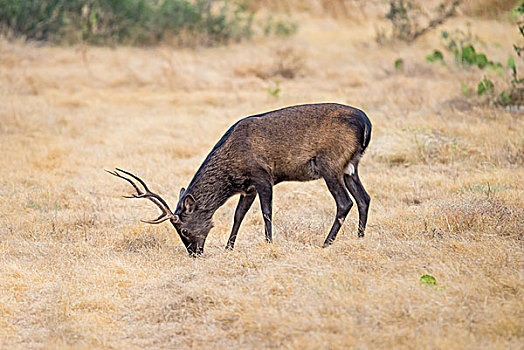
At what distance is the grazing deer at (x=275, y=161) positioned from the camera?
5918mm

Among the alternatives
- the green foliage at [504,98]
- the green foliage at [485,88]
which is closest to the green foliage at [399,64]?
the green foliage at [485,88]

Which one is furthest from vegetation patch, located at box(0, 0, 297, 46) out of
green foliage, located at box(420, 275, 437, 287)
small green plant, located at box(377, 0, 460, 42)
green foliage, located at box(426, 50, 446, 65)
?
green foliage, located at box(420, 275, 437, 287)

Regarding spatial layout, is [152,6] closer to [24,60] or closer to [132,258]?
[24,60]

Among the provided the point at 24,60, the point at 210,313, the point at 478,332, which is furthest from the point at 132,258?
the point at 24,60

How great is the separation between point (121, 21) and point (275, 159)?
1447cm

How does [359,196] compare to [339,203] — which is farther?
[359,196]

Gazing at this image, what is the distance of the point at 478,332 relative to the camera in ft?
12.6

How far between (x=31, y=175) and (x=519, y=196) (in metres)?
6.38

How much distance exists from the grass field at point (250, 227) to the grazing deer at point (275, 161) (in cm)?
35

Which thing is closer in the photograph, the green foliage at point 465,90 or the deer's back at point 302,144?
the deer's back at point 302,144

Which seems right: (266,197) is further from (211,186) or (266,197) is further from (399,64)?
(399,64)

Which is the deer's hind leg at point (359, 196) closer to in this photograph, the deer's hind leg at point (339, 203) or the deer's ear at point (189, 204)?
the deer's hind leg at point (339, 203)

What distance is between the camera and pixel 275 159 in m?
5.95

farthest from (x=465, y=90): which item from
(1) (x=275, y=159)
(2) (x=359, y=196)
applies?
(1) (x=275, y=159)
